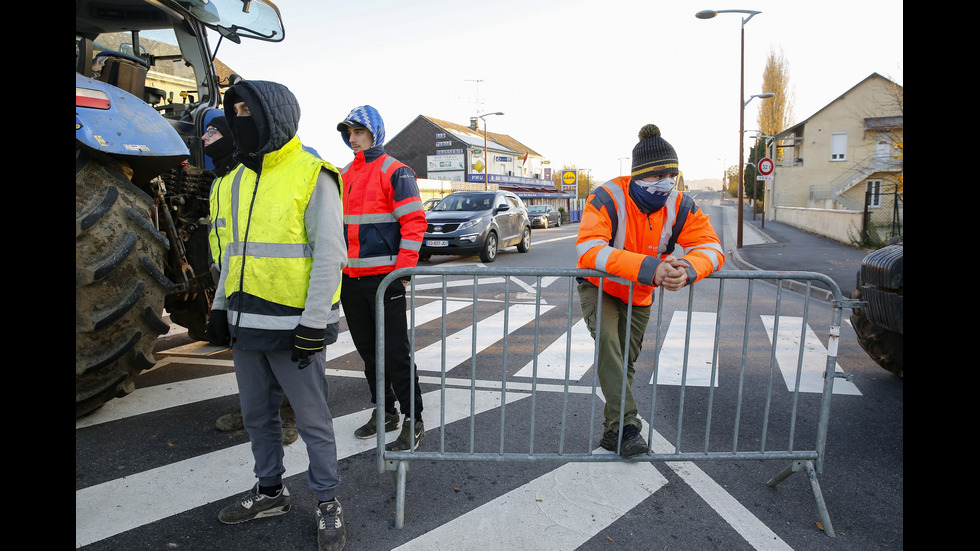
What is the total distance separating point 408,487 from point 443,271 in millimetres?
1177

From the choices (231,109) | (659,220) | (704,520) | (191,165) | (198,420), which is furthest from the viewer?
(191,165)

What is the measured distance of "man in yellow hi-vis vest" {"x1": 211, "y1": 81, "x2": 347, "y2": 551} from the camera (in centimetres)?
245

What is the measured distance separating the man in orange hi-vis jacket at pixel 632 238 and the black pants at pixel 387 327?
3.74 feet

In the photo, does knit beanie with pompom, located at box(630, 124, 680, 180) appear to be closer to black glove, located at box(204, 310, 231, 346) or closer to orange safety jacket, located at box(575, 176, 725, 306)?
orange safety jacket, located at box(575, 176, 725, 306)

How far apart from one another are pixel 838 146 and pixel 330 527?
5614cm

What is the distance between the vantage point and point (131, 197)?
3.36 metres

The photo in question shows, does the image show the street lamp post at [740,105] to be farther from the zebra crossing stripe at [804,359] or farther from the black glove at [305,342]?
the black glove at [305,342]

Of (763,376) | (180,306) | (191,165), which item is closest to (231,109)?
(191,165)

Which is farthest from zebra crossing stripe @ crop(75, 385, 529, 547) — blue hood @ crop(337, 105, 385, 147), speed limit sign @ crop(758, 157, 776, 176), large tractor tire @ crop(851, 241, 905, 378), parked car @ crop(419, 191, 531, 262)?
speed limit sign @ crop(758, 157, 776, 176)

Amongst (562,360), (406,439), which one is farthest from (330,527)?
(562,360)

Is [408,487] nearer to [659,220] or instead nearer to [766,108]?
[659,220]

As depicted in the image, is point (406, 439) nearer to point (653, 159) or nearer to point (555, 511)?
point (555, 511)

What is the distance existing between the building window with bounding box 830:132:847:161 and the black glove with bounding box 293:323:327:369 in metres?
55.6

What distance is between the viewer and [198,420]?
3.86 m
